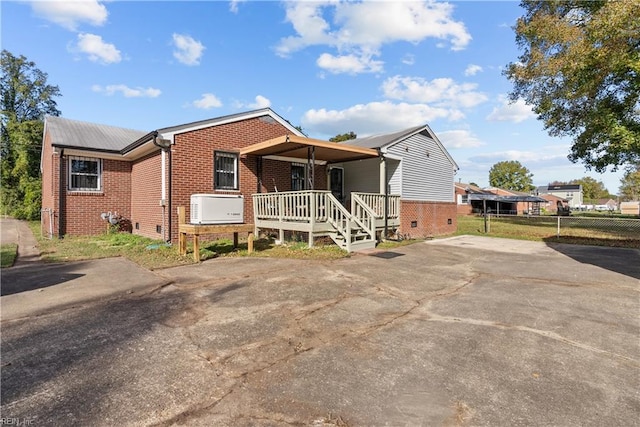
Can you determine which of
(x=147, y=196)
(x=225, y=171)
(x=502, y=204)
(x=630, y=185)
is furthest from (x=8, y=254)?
(x=630, y=185)

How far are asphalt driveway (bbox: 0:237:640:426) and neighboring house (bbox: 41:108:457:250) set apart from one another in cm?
429

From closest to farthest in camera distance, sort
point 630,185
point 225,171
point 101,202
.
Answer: point 225,171
point 101,202
point 630,185

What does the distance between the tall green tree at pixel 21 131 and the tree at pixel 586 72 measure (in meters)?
29.7

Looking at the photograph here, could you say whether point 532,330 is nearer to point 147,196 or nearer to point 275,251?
point 275,251

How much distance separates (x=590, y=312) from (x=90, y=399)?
5.73 meters

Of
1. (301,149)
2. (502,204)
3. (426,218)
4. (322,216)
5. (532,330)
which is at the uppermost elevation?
(301,149)

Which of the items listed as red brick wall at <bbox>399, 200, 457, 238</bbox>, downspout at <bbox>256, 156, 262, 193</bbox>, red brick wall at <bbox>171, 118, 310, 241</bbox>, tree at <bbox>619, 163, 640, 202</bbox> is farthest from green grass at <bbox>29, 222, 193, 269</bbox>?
A: tree at <bbox>619, 163, 640, 202</bbox>

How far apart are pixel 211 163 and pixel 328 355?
8.82 m

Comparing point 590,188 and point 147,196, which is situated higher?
point 590,188

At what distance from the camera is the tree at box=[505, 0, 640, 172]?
29.1 ft

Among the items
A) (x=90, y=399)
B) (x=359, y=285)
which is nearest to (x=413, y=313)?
(x=359, y=285)

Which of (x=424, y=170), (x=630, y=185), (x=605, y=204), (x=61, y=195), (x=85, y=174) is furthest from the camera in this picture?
(x=605, y=204)

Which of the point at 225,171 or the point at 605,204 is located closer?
the point at 225,171

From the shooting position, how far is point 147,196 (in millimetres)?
11266
